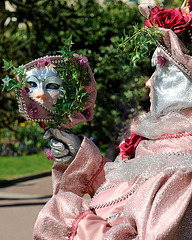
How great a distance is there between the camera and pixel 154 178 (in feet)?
6.61

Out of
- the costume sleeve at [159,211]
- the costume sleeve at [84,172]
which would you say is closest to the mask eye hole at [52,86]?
the costume sleeve at [84,172]

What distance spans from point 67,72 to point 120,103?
2.86 ft

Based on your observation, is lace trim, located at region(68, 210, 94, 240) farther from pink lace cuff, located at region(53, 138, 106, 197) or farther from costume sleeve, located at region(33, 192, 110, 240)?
pink lace cuff, located at region(53, 138, 106, 197)

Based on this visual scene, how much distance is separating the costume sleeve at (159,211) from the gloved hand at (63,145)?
0.83 meters

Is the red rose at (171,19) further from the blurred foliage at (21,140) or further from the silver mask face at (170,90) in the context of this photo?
the blurred foliage at (21,140)

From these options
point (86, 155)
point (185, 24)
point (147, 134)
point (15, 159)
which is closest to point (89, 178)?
point (86, 155)

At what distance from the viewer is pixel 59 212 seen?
7.18 feet

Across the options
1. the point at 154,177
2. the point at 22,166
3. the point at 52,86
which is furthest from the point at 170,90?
the point at 22,166

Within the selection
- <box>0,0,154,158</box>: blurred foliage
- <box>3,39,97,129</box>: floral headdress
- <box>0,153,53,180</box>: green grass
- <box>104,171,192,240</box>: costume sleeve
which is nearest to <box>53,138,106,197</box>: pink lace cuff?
<box>3,39,97,129</box>: floral headdress

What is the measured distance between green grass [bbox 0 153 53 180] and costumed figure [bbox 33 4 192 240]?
289 inches

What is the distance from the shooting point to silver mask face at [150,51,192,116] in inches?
87.4

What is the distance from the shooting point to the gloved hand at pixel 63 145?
2.75 metres

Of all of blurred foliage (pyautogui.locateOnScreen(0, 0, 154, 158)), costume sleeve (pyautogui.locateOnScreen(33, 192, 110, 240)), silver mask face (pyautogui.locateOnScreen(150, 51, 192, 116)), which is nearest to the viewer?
costume sleeve (pyautogui.locateOnScreen(33, 192, 110, 240))

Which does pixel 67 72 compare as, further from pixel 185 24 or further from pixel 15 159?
pixel 15 159
